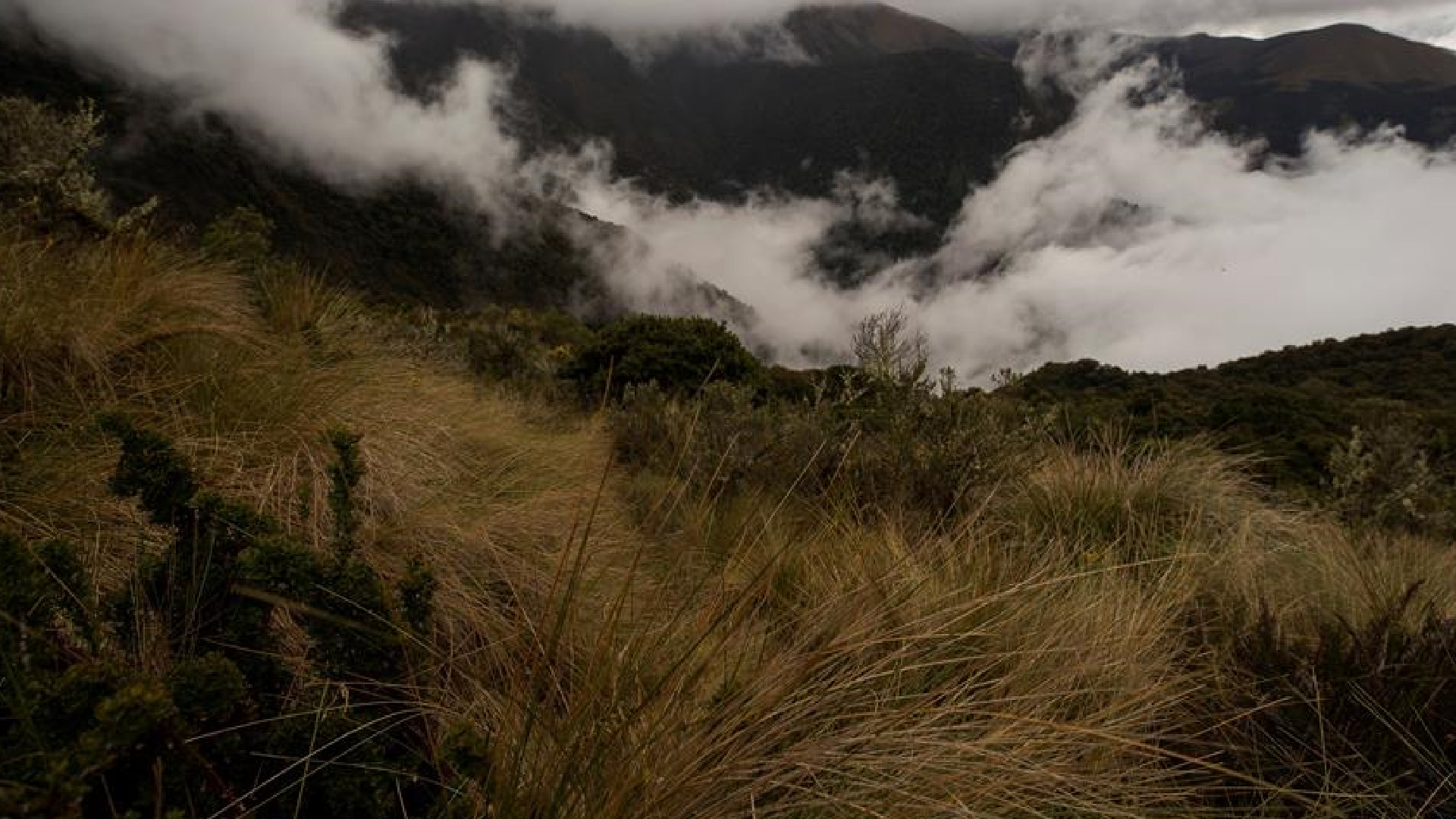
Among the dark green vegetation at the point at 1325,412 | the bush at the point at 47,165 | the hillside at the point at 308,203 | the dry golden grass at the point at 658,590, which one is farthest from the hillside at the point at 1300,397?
the hillside at the point at 308,203

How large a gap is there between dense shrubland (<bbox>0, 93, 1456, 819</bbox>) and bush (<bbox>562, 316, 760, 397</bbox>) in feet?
35.5

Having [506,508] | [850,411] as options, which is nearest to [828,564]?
[506,508]

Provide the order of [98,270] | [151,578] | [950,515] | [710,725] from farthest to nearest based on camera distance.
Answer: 1. [950,515]
2. [98,270]
3. [710,725]
4. [151,578]

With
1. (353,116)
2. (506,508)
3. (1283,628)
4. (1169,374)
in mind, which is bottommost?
(1169,374)

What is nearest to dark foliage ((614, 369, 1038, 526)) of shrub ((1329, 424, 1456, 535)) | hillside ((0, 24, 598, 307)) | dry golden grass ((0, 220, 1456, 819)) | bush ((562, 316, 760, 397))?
dry golden grass ((0, 220, 1456, 819))

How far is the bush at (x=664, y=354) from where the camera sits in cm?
1641

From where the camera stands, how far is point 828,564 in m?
3.04

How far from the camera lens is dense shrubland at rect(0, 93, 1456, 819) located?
128cm

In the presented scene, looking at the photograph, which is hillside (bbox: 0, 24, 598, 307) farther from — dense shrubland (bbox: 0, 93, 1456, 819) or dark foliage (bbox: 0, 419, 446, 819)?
dark foliage (bbox: 0, 419, 446, 819)

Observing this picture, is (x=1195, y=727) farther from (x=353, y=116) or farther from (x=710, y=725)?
(x=353, y=116)

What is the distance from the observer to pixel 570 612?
2.05m

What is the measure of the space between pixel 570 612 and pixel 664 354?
1518 cm

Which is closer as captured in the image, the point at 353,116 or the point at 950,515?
the point at 950,515

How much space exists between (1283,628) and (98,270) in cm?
504
